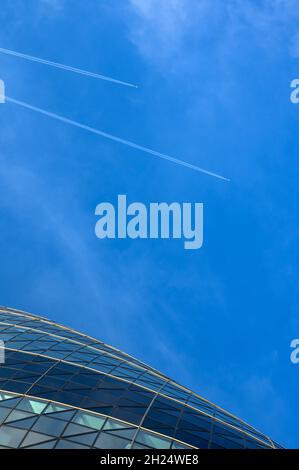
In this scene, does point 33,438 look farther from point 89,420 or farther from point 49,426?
point 89,420

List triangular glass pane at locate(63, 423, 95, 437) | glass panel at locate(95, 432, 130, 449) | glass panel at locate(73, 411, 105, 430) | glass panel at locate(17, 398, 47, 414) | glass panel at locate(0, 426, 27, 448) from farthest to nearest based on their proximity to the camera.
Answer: glass panel at locate(17, 398, 47, 414) → glass panel at locate(73, 411, 105, 430) → triangular glass pane at locate(63, 423, 95, 437) → glass panel at locate(95, 432, 130, 449) → glass panel at locate(0, 426, 27, 448)

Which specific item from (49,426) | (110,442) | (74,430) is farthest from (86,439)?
(49,426)

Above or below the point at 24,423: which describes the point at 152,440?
below

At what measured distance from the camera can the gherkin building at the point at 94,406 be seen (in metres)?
23.1

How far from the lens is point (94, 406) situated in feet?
84.5

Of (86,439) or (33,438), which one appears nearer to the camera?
(33,438)

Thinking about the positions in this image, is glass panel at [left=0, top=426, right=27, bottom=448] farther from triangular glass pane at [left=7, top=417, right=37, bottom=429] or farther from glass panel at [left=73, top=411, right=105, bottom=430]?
glass panel at [left=73, top=411, right=105, bottom=430]

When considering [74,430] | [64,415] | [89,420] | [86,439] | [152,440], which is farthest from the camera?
[64,415]

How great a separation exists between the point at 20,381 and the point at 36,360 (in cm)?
354

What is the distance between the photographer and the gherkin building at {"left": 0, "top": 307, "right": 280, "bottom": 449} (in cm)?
2308

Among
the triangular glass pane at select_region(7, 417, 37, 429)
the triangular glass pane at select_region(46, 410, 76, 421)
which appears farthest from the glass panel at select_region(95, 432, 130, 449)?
the triangular glass pane at select_region(7, 417, 37, 429)
